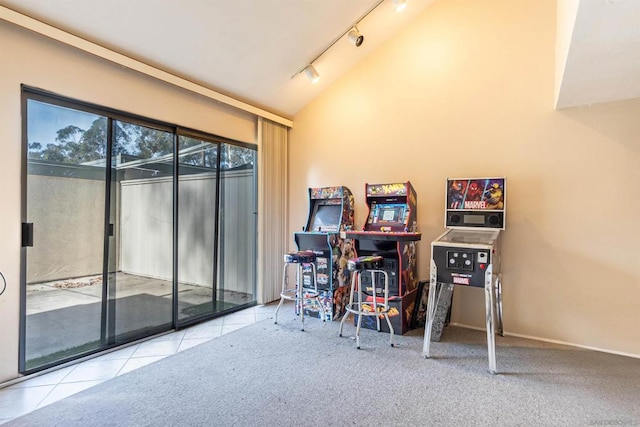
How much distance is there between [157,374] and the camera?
2670 mm

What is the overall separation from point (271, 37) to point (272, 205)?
223 cm

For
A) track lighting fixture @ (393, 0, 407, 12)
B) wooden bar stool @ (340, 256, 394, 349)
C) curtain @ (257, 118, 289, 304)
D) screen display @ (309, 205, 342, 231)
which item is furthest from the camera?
curtain @ (257, 118, 289, 304)

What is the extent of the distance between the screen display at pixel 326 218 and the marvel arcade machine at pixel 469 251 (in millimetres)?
1363

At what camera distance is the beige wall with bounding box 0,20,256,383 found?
2.47 meters

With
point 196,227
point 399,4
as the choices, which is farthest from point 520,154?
point 196,227

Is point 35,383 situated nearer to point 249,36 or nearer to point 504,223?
point 249,36

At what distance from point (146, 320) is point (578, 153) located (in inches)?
190

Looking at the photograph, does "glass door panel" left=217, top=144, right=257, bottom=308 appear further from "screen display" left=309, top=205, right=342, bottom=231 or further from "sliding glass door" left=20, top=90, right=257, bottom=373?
"screen display" left=309, top=205, right=342, bottom=231

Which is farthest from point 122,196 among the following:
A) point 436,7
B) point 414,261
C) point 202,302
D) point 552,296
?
point 552,296

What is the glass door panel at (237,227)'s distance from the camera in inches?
172

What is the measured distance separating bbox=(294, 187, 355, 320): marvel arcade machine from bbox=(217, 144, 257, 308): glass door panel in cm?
92

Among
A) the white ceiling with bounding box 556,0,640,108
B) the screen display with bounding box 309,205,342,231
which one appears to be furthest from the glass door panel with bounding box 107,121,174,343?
the white ceiling with bounding box 556,0,640,108

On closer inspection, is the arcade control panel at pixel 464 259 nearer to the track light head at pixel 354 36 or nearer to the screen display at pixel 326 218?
the screen display at pixel 326 218

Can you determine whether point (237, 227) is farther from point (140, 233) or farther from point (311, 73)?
point (311, 73)
